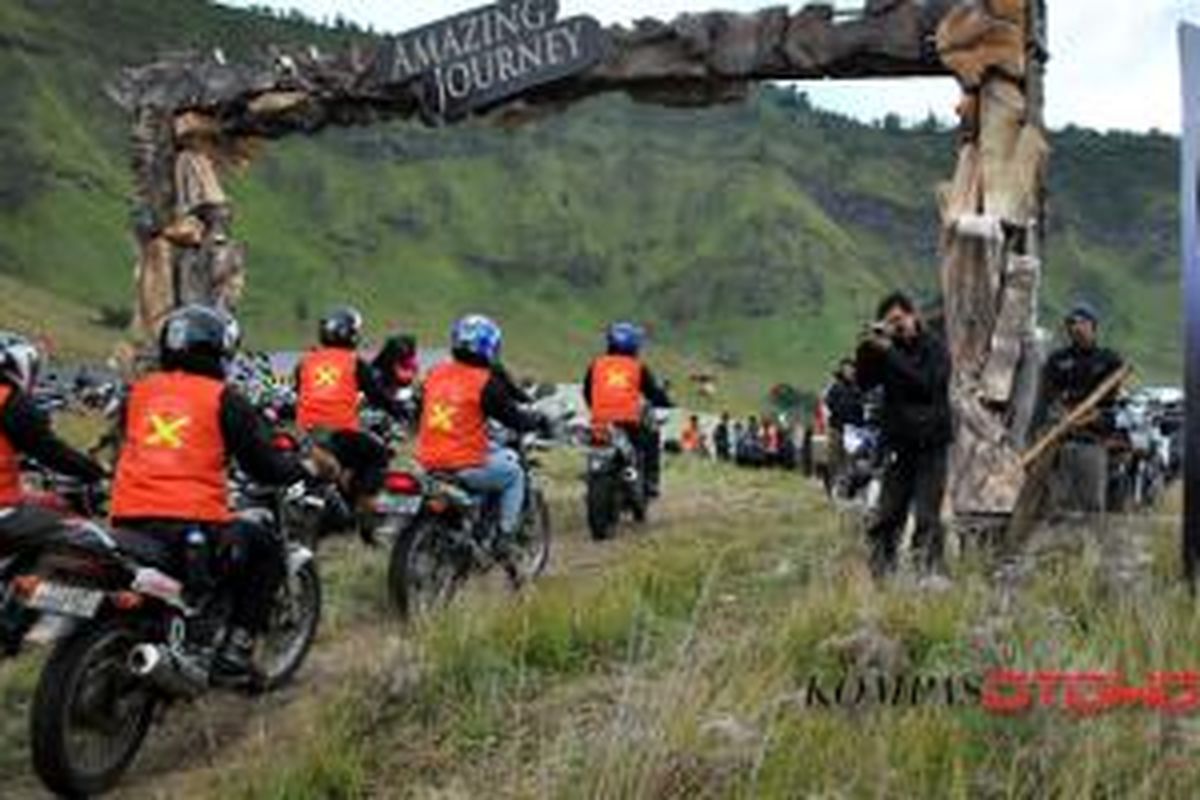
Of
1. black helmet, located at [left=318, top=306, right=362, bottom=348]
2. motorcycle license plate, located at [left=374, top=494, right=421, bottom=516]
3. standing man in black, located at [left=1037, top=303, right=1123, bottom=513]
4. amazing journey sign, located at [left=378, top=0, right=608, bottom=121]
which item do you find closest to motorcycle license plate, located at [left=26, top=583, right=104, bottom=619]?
motorcycle license plate, located at [left=374, top=494, right=421, bottom=516]

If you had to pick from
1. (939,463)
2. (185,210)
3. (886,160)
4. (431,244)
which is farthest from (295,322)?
(939,463)

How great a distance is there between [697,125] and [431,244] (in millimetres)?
37880

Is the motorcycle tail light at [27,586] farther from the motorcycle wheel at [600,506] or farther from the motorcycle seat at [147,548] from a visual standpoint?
the motorcycle wheel at [600,506]

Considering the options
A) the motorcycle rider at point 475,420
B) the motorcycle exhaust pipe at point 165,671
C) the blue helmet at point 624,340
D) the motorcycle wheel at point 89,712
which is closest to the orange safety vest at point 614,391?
the blue helmet at point 624,340

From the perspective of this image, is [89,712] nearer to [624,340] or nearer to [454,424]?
[454,424]

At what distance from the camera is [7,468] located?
8273mm

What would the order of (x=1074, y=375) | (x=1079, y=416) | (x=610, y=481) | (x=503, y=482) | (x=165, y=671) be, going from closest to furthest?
1. (x=165, y=671)
2. (x=1079, y=416)
3. (x=503, y=482)
4. (x=1074, y=375)
5. (x=610, y=481)

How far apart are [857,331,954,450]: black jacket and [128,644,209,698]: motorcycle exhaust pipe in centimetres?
432

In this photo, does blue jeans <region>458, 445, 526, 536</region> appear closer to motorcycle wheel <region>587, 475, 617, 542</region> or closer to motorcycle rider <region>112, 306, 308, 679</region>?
motorcycle rider <region>112, 306, 308, 679</region>

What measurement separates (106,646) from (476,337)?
4714mm

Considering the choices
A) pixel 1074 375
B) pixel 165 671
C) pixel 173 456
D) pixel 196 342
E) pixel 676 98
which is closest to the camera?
pixel 165 671

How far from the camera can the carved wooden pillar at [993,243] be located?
11.4 m

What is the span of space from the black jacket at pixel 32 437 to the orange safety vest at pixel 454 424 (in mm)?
3130

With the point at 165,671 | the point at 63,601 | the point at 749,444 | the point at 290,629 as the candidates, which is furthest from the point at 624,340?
the point at 749,444
